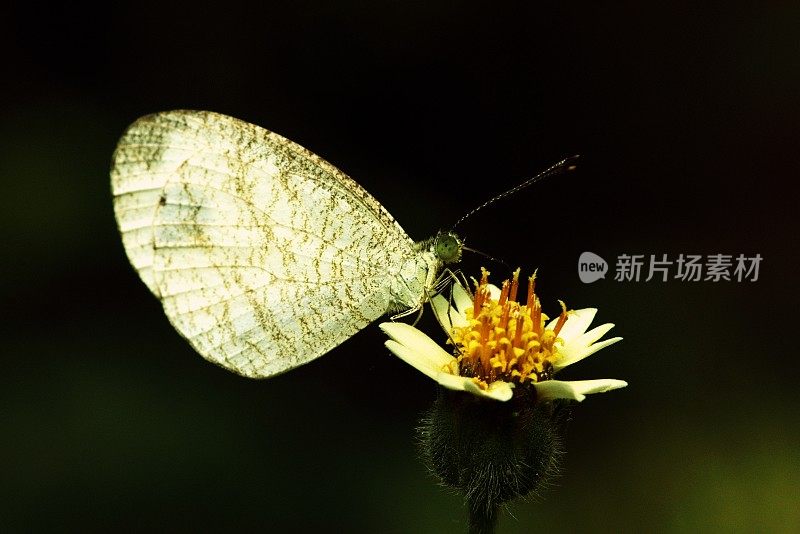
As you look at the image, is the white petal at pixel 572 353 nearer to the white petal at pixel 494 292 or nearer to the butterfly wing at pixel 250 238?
the white petal at pixel 494 292

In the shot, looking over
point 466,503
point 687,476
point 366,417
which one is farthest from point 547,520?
point 466,503

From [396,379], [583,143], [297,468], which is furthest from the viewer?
[583,143]

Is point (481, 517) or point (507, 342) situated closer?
point (481, 517)

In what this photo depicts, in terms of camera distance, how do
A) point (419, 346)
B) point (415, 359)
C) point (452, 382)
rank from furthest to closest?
point (419, 346)
point (415, 359)
point (452, 382)

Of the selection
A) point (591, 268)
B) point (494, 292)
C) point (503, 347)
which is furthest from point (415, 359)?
point (591, 268)

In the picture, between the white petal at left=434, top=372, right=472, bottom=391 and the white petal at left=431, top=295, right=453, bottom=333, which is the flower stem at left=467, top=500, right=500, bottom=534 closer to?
the white petal at left=434, top=372, right=472, bottom=391

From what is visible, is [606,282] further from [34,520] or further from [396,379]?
[34,520]

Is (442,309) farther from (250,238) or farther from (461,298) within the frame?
(250,238)
